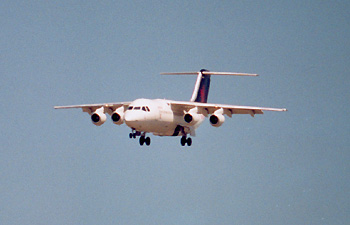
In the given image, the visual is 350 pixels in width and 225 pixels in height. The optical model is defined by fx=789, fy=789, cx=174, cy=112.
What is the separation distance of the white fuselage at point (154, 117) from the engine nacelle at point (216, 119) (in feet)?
4.18

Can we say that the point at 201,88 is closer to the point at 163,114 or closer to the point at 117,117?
the point at 163,114

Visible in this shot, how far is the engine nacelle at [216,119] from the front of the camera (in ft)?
123

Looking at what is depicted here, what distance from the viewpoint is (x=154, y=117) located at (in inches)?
1435

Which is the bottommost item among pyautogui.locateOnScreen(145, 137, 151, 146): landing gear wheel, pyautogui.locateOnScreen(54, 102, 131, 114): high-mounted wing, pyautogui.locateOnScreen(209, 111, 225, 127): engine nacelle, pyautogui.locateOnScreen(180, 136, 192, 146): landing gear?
pyautogui.locateOnScreen(180, 136, 192, 146): landing gear

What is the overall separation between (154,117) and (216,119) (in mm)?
3147

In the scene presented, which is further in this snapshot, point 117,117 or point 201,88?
point 201,88

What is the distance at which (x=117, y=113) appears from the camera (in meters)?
38.0

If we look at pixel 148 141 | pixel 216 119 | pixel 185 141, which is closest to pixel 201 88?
pixel 185 141

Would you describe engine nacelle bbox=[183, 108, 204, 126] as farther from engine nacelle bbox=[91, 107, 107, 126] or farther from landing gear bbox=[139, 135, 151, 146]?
engine nacelle bbox=[91, 107, 107, 126]

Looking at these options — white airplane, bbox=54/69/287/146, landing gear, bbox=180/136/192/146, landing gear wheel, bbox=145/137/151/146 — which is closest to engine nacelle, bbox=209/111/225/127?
white airplane, bbox=54/69/287/146

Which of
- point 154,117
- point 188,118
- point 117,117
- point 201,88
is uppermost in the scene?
point 201,88

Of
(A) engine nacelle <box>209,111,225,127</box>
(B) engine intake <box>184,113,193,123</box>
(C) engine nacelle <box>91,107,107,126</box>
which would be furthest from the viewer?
(C) engine nacelle <box>91,107,107,126</box>

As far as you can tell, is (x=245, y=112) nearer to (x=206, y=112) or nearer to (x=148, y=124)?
(x=206, y=112)

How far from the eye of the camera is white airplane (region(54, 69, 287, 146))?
36.0m
